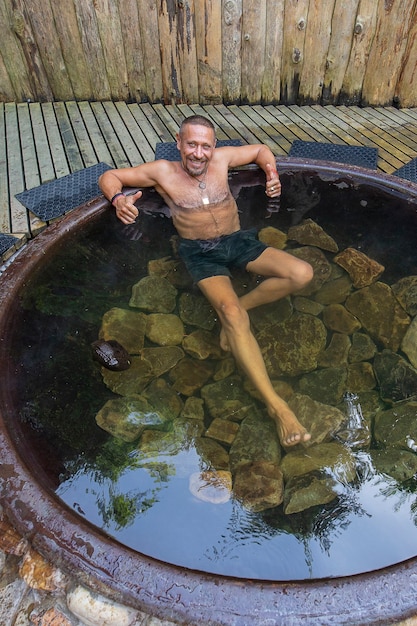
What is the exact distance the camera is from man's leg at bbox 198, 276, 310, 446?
1.93 metres

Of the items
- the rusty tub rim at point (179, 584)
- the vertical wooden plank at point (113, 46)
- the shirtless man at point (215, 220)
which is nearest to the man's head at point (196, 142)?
the shirtless man at point (215, 220)

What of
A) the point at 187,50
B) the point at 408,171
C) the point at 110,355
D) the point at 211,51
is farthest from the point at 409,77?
the point at 110,355

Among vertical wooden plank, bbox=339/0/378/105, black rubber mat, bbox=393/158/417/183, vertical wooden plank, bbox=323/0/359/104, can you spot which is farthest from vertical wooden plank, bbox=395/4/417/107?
black rubber mat, bbox=393/158/417/183

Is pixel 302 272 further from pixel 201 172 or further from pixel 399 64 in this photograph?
pixel 399 64

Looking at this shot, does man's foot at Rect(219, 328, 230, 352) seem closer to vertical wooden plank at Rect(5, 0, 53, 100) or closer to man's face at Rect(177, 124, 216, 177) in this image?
man's face at Rect(177, 124, 216, 177)

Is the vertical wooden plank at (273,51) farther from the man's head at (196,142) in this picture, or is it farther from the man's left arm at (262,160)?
the man's head at (196,142)

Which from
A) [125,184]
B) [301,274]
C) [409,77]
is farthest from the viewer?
[409,77]

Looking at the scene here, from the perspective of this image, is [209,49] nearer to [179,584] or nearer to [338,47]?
[338,47]

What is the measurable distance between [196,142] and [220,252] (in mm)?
601

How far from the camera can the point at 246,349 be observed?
2.17 metres

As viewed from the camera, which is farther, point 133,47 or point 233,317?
point 133,47

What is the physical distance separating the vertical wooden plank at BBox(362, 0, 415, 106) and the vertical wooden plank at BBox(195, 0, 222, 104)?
1.44 meters

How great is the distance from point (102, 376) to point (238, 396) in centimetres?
63


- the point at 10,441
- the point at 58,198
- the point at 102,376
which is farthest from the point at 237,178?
the point at 10,441
